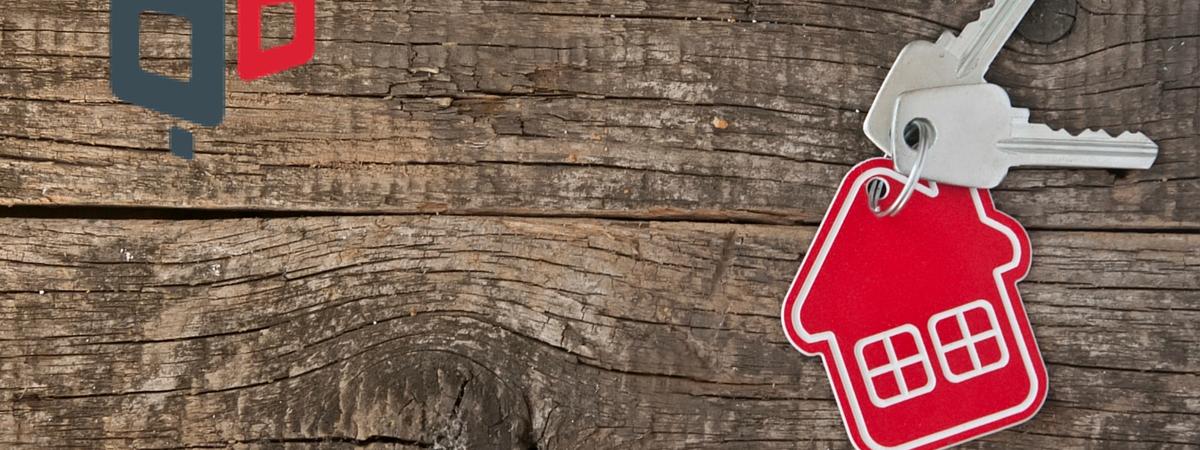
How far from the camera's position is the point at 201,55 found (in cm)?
100

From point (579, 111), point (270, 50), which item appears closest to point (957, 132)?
point (579, 111)

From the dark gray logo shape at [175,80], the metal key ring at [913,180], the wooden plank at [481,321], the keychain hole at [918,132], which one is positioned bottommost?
the wooden plank at [481,321]

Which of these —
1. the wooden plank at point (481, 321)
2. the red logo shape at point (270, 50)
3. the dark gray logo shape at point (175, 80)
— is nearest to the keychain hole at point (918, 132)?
the wooden plank at point (481, 321)

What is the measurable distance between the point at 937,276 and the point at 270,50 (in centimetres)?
86

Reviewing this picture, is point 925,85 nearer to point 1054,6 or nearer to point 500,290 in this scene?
point 1054,6

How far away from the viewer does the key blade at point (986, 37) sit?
971 millimetres

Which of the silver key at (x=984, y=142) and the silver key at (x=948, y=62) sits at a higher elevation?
the silver key at (x=948, y=62)

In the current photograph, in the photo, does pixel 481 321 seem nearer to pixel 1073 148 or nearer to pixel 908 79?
pixel 908 79

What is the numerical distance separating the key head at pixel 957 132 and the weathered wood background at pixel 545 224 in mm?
56

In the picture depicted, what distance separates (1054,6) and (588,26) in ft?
1.89

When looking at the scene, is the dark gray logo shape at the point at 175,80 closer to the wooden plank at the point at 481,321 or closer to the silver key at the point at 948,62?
the wooden plank at the point at 481,321

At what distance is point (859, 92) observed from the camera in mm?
1002

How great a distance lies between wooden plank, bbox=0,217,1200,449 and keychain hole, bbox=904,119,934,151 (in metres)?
0.16

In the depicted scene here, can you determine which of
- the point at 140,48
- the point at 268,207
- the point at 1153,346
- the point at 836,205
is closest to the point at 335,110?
the point at 268,207
